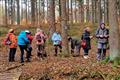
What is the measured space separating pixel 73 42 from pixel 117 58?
834 cm

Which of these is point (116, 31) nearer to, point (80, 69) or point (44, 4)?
point (80, 69)

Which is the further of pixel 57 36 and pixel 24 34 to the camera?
pixel 57 36

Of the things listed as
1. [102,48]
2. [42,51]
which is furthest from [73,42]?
[102,48]

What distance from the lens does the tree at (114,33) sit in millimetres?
12609

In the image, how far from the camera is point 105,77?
10.3 meters

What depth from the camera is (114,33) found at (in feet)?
41.7

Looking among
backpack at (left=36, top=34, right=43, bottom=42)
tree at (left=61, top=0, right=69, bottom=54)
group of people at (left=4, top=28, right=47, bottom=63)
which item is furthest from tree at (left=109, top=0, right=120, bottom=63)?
backpack at (left=36, top=34, right=43, bottom=42)

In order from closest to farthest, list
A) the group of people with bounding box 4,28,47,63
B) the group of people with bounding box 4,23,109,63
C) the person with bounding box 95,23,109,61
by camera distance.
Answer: the person with bounding box 95,23,109,61 < the group of people with bounding box 4,23,109,63 < the group of people with bounding box 4,28,47,63

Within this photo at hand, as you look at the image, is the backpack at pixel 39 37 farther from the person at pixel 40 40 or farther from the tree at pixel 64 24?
the tree at pixel 64 24

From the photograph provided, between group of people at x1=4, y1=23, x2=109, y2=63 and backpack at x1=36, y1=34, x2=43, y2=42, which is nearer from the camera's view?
group of people at x1=4, y1=23, x2=109, y2=63

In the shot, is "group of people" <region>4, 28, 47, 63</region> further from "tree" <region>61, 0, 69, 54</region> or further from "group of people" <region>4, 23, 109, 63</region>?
"tree" <region>61, 0, 69, 54</region>

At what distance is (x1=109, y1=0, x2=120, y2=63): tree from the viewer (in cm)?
1261

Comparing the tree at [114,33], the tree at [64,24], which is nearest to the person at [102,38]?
the tree at [114,33]

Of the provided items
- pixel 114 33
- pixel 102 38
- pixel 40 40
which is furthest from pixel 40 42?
pixel 114 33
